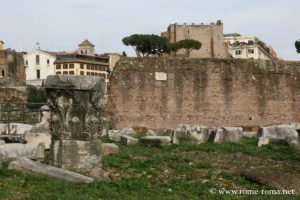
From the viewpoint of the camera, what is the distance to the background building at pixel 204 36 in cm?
7674

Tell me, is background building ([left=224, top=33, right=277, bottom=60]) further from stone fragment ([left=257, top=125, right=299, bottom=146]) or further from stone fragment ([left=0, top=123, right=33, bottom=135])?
stone fragment ([left=0, top=123, right=33, bottom=135])

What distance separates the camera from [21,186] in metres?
6.74

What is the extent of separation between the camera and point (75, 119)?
8.59 m

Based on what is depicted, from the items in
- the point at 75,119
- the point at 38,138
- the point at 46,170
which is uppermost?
the point at 75,119

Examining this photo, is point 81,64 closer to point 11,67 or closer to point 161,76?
point 11,67

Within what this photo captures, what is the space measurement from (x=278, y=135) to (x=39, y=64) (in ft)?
261

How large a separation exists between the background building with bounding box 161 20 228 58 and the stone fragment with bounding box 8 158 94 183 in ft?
226

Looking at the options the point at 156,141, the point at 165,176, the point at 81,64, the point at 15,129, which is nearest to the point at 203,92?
the point at 156,141

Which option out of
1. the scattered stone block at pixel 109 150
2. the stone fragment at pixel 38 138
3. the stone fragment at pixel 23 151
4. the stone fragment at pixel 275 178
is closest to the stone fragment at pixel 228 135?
the scattered stone block at pixel 109 150

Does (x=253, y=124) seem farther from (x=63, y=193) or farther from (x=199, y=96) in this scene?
(x=63, y=193)

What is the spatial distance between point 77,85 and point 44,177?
186cm

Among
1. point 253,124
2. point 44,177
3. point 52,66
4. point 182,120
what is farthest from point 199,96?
point 52,66

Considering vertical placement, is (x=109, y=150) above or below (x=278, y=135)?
below

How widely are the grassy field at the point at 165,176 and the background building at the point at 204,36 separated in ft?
214
